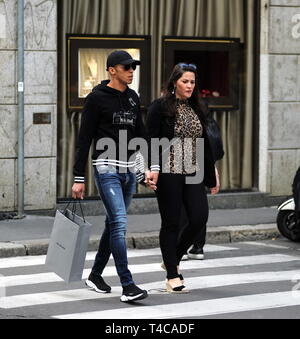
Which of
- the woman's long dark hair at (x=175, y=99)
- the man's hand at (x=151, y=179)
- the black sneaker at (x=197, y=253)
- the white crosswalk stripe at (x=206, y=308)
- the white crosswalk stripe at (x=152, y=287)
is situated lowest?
the white crosswalk stripe at (x=152, y=287)

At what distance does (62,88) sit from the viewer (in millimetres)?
13438

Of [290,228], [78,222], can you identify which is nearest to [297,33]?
[290,228]

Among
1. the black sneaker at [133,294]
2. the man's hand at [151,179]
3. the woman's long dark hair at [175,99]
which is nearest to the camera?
the black sneaker at [133,294]

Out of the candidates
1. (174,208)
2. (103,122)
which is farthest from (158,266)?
(103,122)

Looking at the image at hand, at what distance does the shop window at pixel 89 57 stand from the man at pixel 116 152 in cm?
531

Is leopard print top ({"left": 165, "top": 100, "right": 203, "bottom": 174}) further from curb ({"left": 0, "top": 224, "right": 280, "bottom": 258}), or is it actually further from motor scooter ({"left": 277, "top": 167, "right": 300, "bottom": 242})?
motor scooter ({"left": 277, "top": 167, "right": 300, "bottom": 242})

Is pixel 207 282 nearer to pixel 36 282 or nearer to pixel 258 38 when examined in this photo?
pixel 36 282

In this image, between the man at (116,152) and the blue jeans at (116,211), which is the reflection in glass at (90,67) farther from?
the blue jeans at (116,211)

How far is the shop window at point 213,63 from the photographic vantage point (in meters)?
14.1

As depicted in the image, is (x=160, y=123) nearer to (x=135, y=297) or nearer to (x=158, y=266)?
Result: (x=135, y=297)

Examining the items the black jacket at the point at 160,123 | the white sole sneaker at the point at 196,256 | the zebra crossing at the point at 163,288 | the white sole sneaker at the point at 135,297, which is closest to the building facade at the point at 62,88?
the zebra crossing at the point at 163,288

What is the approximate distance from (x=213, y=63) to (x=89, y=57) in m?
1.89

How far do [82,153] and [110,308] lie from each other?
1.23m

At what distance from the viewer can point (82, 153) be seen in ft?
26.8
